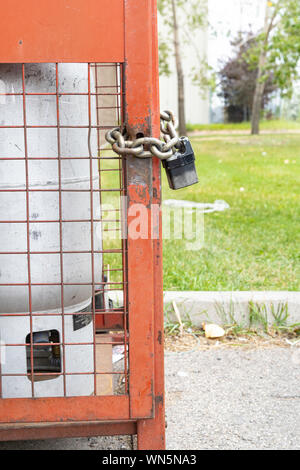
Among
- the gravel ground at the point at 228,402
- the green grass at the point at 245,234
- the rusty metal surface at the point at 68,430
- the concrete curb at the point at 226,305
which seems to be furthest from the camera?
the green grass at the point at 245,234

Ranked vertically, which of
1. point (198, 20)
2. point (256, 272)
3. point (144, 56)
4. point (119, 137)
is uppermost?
point (198, 20)

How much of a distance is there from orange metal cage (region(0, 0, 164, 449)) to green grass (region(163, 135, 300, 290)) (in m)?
1.77

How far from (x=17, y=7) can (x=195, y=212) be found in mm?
4452

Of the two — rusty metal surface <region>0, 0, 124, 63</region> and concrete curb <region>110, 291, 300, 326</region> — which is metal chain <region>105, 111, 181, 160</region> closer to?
rusty metal surface <region>0, 0, 124, 63</region>

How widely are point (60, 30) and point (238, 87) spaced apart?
25354 mm

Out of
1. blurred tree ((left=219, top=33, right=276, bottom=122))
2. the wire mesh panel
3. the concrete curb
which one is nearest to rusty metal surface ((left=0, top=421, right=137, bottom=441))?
the wire mesh panel

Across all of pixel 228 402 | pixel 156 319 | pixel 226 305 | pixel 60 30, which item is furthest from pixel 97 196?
pixel 226 305

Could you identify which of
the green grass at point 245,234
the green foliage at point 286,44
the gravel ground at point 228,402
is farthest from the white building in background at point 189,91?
the gravel ground at point 228,402

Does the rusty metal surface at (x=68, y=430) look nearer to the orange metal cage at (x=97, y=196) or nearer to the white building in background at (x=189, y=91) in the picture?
the orange metal cage at (x=97, y=196)

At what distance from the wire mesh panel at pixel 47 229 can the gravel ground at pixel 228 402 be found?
48cm

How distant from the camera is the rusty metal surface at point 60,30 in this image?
171 cm
